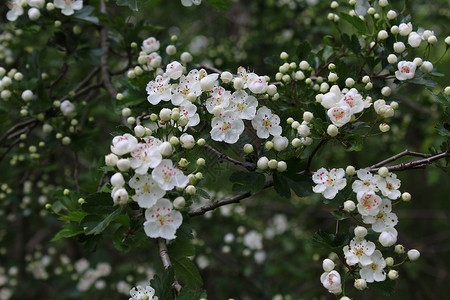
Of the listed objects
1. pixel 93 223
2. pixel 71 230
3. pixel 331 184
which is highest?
pixel 331 184

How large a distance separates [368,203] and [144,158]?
89 cm

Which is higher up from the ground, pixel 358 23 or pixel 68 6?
pixel 358 23

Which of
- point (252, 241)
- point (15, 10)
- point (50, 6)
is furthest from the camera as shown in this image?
point (252, 241)

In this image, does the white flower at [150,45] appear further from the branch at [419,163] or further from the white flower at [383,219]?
the white flower at [383,219]

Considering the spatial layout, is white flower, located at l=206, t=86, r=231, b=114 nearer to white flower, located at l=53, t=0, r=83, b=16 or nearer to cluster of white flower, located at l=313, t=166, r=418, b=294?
cluster of white flower, located at l=313, t=166, r=418, b=294

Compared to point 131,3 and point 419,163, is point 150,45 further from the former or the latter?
point 419,163

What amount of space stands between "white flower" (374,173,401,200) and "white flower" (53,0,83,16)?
6.68ft

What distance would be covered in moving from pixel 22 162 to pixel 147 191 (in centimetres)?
244

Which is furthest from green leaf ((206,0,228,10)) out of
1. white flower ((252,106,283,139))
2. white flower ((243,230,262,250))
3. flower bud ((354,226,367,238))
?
white flower ((243,230,262,250))

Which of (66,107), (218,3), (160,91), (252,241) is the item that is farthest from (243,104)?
(252,241)

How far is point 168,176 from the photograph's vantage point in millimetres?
1619

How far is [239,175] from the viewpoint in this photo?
1.95 meters

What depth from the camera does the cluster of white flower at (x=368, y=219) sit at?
5.64 feet

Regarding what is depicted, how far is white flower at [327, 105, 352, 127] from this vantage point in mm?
1771
